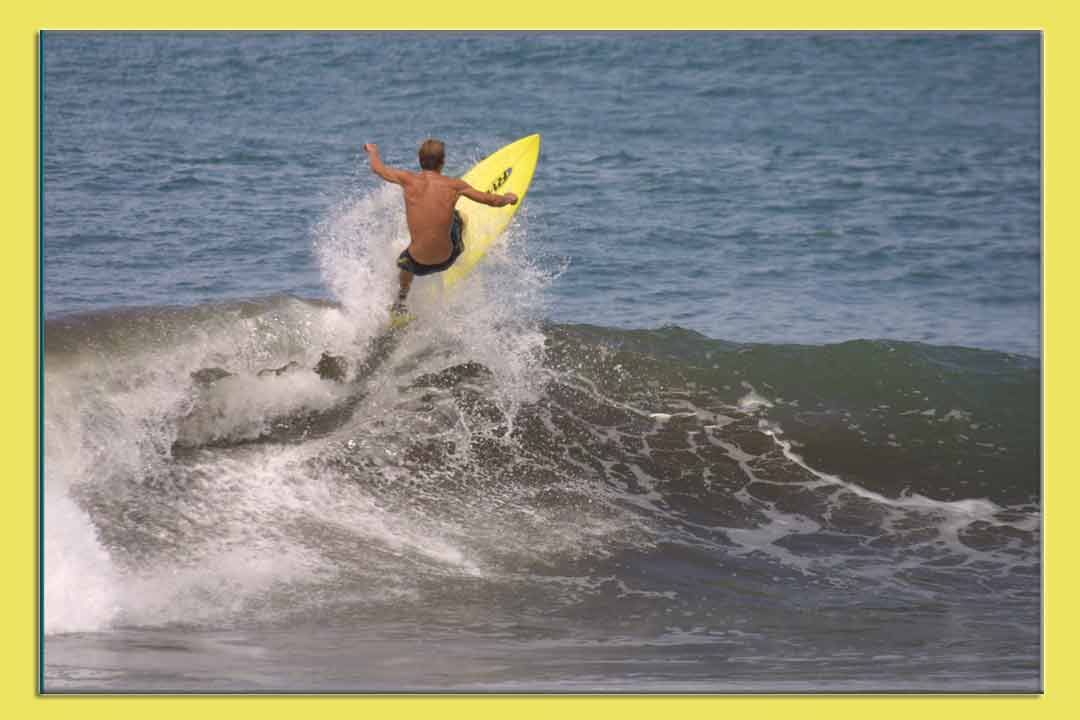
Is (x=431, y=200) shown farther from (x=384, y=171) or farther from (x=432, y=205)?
(x=384, y=171)

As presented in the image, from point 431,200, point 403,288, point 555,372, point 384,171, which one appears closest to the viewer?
point 384,171

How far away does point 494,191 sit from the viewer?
664 centimetres

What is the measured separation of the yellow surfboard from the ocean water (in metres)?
0.19

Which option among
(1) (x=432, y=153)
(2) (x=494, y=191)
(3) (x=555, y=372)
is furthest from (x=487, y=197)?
(3) (x=555, y=372)

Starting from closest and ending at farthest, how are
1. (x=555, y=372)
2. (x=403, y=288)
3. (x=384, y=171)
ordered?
(x=384, y=171) → (x=403, y=288) → (x=555, y=372)

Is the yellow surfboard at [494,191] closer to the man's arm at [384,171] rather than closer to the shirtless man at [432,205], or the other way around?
the shirtless man at [432,205]

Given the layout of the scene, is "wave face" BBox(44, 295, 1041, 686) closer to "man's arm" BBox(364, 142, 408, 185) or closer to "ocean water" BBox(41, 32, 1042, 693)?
"ocean water" BBox(41, 32, 1042, 693)

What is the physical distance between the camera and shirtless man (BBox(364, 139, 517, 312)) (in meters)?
5.55

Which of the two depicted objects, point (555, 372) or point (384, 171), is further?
point (555, 372)

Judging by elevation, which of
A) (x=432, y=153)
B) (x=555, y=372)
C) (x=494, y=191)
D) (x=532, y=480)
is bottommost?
(x=532, y=480)

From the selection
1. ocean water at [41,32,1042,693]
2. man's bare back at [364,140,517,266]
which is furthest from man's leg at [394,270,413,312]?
man's bare back at [364,140,517,266]

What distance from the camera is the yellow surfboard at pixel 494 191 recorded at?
6.60 m

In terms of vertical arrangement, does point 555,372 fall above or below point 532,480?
above

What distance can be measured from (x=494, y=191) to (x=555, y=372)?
884mm
